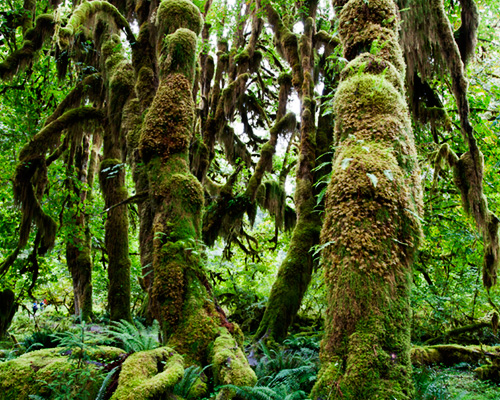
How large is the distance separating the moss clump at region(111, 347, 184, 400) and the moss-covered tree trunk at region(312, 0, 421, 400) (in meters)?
1.34

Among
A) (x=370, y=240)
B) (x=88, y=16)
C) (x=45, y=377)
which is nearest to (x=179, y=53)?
(x=88, y=16)

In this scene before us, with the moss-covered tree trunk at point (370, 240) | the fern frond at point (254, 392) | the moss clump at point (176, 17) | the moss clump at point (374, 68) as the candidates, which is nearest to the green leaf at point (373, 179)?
the moss-covered tree trunk at point (370, 240)

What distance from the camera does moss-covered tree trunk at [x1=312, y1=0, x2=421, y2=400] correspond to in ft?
6.89

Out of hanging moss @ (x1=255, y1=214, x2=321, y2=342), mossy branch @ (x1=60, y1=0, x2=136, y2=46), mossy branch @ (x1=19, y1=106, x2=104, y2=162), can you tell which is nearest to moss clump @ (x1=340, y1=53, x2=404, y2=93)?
hanging moss @ (x1=255, y1=214, x2=321, y2=342)

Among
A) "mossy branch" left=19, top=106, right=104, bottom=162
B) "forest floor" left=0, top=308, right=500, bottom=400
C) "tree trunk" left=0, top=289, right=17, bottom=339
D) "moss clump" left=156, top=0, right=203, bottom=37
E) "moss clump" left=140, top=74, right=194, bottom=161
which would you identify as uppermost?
"moss clump" left=156, top=0, right=203, bottom=37

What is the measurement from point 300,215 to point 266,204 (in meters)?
2.53

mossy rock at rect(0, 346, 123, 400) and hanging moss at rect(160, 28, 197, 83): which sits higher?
hanging moss at rect(160, 28, 197, 83)

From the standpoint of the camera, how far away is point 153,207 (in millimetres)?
4902

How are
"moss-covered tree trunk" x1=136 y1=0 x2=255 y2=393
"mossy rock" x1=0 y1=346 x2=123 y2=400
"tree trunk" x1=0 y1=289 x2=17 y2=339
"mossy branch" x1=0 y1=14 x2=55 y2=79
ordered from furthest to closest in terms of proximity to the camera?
"tree trunk" x1=0 y1=289 x2=17 y2=339, "mossy branch" x1=0 y1=14 x2=55 y2=79, "moss-covered tree trunk" x1=136 y1=0 x2=255 y2=393, "mossy rock" x1=0 y1=346 x2=123 y2=400

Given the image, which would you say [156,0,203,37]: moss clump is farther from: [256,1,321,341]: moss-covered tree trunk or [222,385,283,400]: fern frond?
[222,385,283,400]: fern frond

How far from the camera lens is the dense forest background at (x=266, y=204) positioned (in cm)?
243

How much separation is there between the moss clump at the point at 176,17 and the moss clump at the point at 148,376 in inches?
195

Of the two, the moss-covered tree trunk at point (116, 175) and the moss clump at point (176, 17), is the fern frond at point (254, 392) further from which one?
the moss clump at point (176, 17)

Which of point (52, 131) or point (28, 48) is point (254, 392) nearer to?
point (52, 131)
